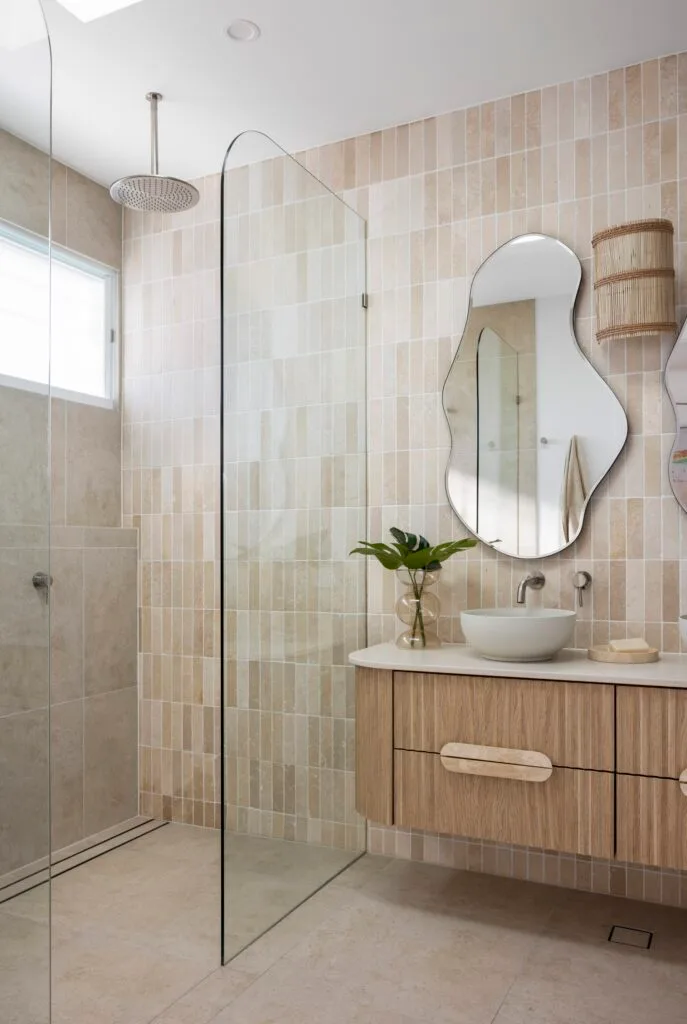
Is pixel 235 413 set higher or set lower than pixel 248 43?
lower

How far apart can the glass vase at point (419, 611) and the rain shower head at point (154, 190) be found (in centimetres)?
143

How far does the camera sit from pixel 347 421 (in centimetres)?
296

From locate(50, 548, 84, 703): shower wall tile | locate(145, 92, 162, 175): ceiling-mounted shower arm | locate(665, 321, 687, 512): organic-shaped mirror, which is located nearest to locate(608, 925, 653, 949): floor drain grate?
locate(665, 321, 687, 512): organic-shaped mirror

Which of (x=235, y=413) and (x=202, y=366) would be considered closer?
(x=235, y=413)


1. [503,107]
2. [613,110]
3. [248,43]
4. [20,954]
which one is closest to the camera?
[20,954]

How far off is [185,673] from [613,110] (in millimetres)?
2612

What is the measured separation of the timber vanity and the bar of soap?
0.08 metres

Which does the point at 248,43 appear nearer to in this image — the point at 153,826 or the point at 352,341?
the point at 352,341

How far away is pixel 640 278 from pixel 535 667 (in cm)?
118

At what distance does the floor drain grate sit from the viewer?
234cm

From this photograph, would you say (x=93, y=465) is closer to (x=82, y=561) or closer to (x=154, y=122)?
(x=82, y=561)

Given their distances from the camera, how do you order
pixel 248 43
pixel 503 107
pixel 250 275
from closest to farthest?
1. pixel 250 275
2. pixel 248 43
3. pixel 503 107

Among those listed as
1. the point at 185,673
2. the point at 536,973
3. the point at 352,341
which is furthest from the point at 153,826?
the point at 352,341

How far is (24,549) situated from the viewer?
164cm
